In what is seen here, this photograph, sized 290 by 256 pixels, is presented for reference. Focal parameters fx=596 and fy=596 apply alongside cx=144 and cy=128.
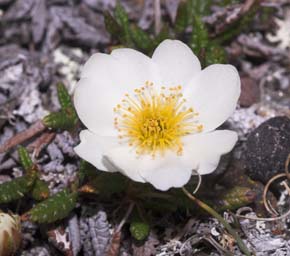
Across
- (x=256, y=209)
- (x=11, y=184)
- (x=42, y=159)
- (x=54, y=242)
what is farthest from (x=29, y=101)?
(x=256, y=209)

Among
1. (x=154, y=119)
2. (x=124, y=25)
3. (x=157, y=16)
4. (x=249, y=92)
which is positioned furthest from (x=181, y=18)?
(x=154, y=119)

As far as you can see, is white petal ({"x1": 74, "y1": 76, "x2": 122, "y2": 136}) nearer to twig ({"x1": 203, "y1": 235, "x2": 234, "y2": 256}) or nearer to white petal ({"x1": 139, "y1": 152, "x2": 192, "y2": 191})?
white petal ({"x1": 139, "y1": 152, "x2": 192, "y2": 191})

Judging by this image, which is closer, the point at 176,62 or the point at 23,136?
the point at 176,62

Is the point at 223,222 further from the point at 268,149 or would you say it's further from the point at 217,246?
the point at 268,149

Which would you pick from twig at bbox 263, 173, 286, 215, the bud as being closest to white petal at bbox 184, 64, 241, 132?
twig at bbox 263, 173, 286, 215

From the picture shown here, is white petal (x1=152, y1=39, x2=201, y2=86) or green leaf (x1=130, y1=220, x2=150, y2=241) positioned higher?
white petal (x1=152, y1=39, x2=201, y2=86)

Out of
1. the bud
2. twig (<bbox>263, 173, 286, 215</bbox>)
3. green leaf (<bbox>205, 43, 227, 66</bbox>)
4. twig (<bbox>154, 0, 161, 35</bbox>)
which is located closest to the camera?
the bud
